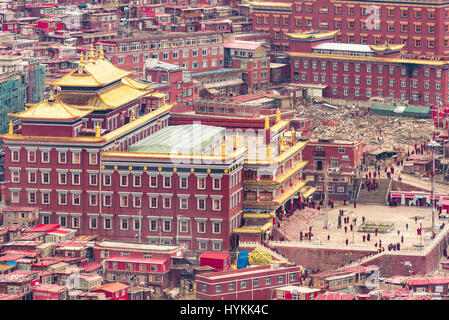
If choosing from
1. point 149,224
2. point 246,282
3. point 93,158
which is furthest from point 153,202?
point 246,282

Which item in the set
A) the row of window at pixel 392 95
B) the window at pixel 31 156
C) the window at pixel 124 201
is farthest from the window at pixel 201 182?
the row of window at pixel 392 95

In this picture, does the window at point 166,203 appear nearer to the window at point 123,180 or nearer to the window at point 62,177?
→ the window at point 123,180

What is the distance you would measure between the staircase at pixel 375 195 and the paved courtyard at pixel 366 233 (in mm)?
1573

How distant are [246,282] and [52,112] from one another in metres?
28.6

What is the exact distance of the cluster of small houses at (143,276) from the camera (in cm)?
9762

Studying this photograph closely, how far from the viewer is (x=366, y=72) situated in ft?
630

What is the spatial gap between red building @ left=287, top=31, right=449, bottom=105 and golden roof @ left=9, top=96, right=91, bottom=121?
286 feet

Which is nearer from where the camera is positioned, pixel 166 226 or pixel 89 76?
pixel 166 226

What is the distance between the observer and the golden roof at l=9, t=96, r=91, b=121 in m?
112

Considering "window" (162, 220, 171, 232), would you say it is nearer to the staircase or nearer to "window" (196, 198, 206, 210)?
"window" (196, 198, 206, 210)

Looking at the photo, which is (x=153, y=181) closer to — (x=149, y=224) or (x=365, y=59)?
(x=149, y=224)

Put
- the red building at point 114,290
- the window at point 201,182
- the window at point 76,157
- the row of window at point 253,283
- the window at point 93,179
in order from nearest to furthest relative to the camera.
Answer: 1. the red building at point 114,290
2. the row of window at point 253,283
3. the window at point 201,182
4. the window at point 76,157
5. the window at point 93,179

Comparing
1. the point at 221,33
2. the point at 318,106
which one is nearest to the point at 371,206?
the point at 318,106

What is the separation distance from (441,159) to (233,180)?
47.7m
